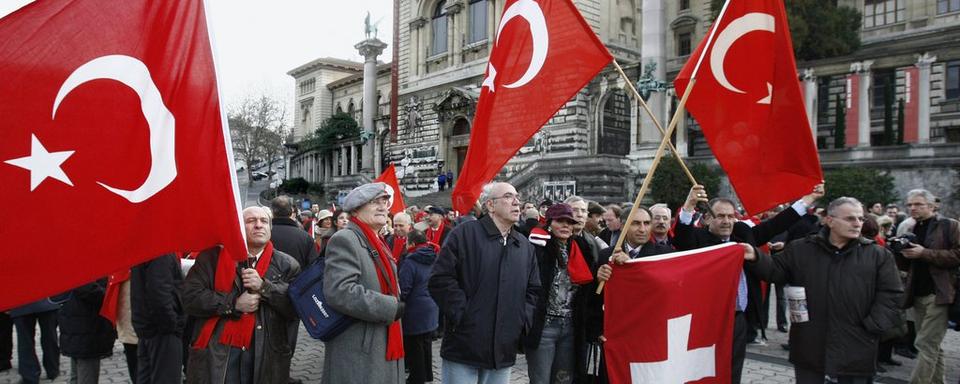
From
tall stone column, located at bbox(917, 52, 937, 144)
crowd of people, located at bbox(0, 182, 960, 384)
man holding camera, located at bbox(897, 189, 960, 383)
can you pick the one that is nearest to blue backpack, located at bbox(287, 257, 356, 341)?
crowd of people, located at bbox(0, 182, 960, 384)

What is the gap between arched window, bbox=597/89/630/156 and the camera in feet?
111

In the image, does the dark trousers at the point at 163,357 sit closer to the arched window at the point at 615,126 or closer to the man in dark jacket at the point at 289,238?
the man in dark jacket at the point at 289,238

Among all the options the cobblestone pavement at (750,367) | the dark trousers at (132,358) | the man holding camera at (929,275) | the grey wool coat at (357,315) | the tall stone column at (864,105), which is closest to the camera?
the grey wool coat at (357,315)

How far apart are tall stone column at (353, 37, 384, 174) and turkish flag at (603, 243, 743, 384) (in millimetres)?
43473

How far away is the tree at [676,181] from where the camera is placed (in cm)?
2583

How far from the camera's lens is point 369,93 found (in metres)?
50.4

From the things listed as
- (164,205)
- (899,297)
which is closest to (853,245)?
(899,297)

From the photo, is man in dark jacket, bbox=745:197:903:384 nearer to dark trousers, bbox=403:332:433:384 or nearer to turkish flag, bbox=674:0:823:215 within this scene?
turkish flag, bbox=674:0:823:215

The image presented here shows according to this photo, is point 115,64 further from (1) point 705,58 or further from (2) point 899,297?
(2) point 899,297

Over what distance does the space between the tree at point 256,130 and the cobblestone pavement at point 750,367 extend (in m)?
43.5

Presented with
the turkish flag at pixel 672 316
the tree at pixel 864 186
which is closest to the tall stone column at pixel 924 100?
the tree at pixel 864 186

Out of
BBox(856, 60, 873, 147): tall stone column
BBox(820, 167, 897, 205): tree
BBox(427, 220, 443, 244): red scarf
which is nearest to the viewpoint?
BBox(427, 220, 443, 244): red scarf

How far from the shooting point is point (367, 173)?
47.1m

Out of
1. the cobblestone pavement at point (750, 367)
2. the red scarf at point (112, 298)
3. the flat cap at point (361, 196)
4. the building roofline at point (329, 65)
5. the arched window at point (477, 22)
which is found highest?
the building roofline at point (329, 65)
